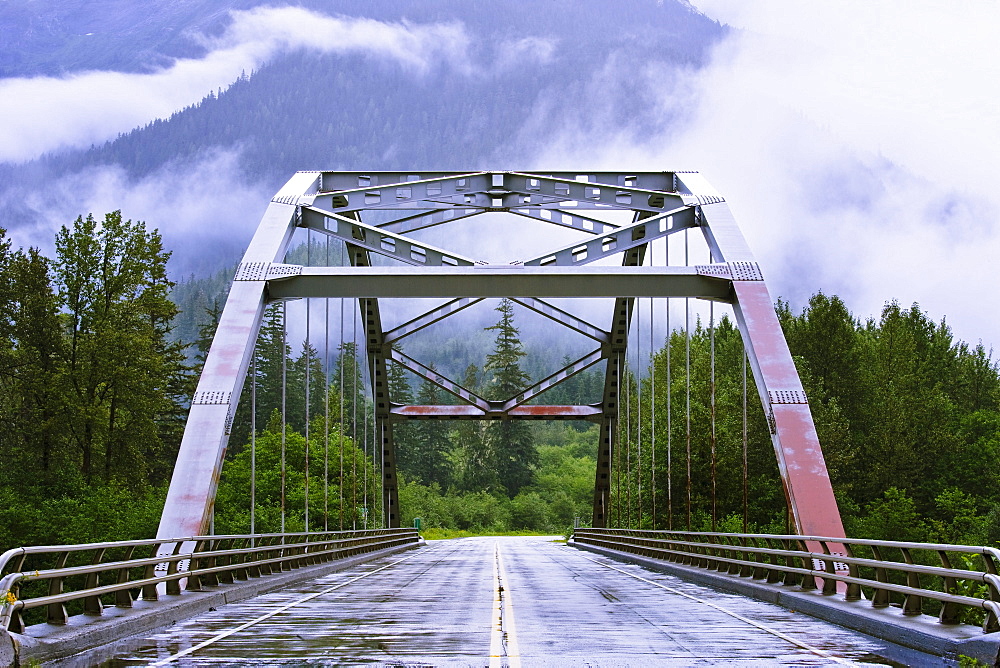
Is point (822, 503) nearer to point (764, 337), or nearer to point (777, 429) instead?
point (777, 429)

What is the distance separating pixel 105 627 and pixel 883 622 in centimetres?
781

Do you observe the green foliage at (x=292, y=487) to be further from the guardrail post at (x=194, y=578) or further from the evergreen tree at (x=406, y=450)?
the evergreen tree at (x=406, y=450)

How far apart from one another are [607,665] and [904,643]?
320 cm

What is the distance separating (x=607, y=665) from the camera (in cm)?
1005

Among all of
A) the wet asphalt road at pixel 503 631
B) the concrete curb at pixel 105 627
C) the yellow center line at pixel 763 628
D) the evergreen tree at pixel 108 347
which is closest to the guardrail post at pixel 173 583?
the concrete curb at pixel 105 627

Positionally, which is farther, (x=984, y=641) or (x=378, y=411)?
(x=378, y=411)

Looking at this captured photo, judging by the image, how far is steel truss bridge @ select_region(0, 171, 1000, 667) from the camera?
10859 mm

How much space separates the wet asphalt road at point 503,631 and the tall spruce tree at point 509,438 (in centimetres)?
10632

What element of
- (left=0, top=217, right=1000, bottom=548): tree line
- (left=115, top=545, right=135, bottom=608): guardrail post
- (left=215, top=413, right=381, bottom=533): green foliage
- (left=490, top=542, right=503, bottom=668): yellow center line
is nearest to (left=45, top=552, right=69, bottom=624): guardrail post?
(left=115, top=545, right=135, bottom=608): guardrail post

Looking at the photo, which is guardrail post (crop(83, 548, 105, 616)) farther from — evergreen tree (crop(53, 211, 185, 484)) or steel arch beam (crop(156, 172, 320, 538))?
evergreen tree (crop(53, 211, 185, 484))

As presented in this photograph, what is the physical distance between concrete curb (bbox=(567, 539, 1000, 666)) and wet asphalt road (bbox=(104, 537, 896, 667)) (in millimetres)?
268

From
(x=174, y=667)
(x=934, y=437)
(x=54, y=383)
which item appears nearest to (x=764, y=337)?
(x=174, y=667)

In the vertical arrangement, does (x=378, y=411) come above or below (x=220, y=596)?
above

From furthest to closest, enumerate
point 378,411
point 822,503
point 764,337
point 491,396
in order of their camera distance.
→ point 491,396 → point 378,411 → point 764,337 → point 822,503
